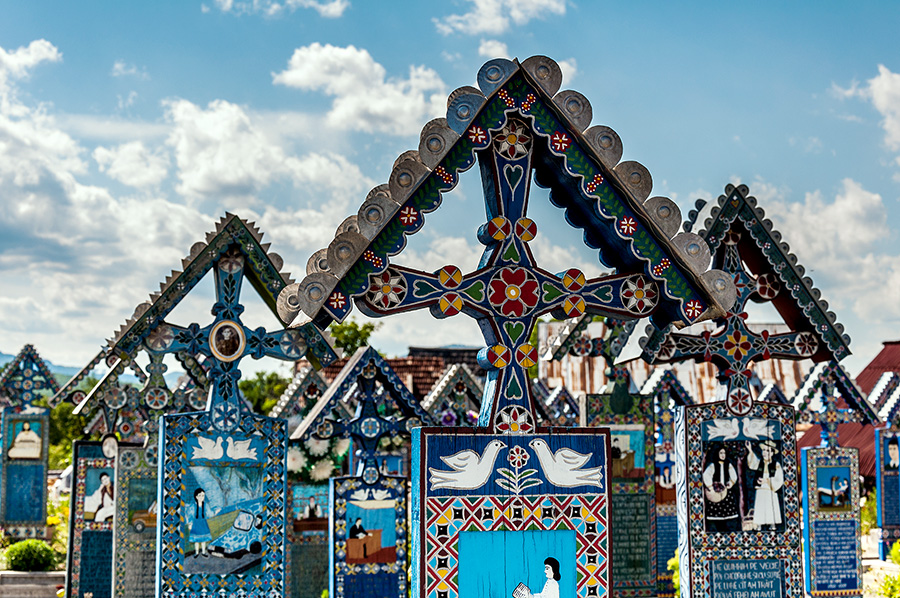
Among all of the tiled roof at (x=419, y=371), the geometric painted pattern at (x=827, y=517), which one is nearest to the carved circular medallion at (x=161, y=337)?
the geometric painted pattern at (x=827, y=517)

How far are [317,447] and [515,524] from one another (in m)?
6.59

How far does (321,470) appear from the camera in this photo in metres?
12.0

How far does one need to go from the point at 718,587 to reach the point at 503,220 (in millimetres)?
4548

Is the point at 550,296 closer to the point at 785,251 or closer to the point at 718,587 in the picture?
the point at 718,587

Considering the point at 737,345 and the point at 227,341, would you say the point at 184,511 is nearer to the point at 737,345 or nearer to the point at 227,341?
the point at 227,341

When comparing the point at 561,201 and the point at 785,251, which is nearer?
the point at 561,201

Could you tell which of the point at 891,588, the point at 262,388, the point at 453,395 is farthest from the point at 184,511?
the point at 262,388

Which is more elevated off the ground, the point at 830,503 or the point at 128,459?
the point at 128,459

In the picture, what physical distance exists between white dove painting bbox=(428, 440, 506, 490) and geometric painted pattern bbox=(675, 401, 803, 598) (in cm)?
366

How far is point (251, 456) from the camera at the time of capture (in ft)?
28.4

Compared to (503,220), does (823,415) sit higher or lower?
lower

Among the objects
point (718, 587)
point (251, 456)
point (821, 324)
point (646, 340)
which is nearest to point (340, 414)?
point (251, 456)

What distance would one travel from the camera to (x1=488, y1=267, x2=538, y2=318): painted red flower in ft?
19.6

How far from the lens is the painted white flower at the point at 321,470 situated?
12.0m
